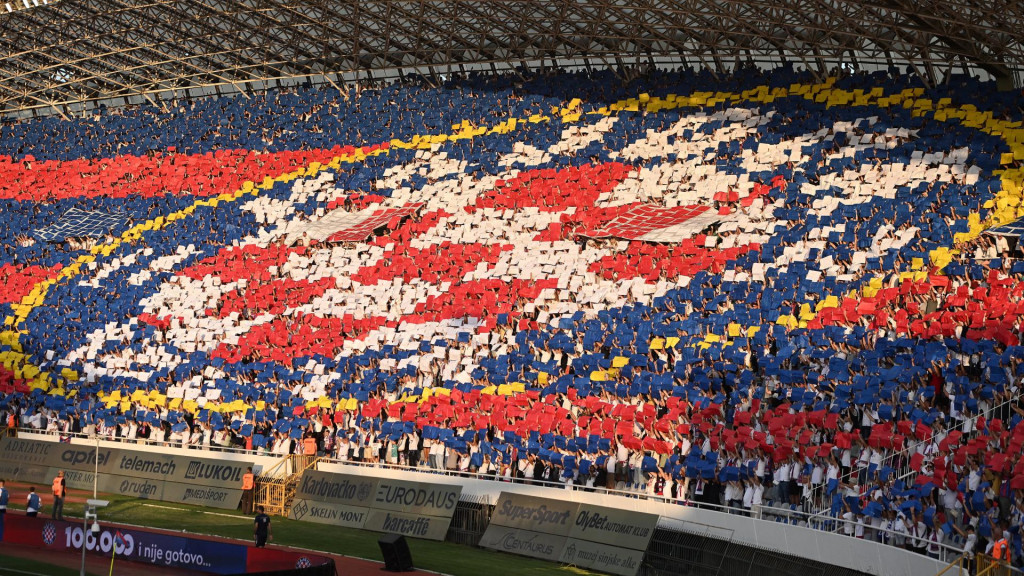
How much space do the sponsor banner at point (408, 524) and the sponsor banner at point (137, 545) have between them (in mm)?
5435

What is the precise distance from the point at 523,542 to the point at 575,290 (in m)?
11.1

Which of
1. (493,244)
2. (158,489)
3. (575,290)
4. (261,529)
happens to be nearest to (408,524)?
(261,529)

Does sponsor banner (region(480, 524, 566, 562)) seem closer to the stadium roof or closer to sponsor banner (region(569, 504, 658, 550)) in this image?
sponsor banner (region(569, 504, 658, 550))

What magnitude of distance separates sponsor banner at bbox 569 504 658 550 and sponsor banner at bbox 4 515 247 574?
679 cm

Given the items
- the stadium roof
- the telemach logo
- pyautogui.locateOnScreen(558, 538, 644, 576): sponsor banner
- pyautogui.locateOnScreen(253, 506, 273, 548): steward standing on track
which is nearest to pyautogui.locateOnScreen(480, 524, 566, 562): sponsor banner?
pyautogui.locateOnScreen(558, 538, 644, 576): sponsor banner

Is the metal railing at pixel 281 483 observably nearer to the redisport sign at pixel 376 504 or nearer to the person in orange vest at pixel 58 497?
the redisport sign at pixel 376 504

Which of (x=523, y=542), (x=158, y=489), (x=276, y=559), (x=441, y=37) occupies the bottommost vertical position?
(x=158, y=489)

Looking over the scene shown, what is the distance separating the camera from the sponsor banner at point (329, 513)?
99.1ft

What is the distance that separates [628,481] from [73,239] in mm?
31788

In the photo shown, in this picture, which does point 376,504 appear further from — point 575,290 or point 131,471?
point 575,290

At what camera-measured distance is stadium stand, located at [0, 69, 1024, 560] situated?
2497cm

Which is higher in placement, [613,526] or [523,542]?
[613,526]

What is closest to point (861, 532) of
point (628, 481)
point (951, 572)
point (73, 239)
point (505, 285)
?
point (951, 572)

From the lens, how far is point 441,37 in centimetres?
5250
